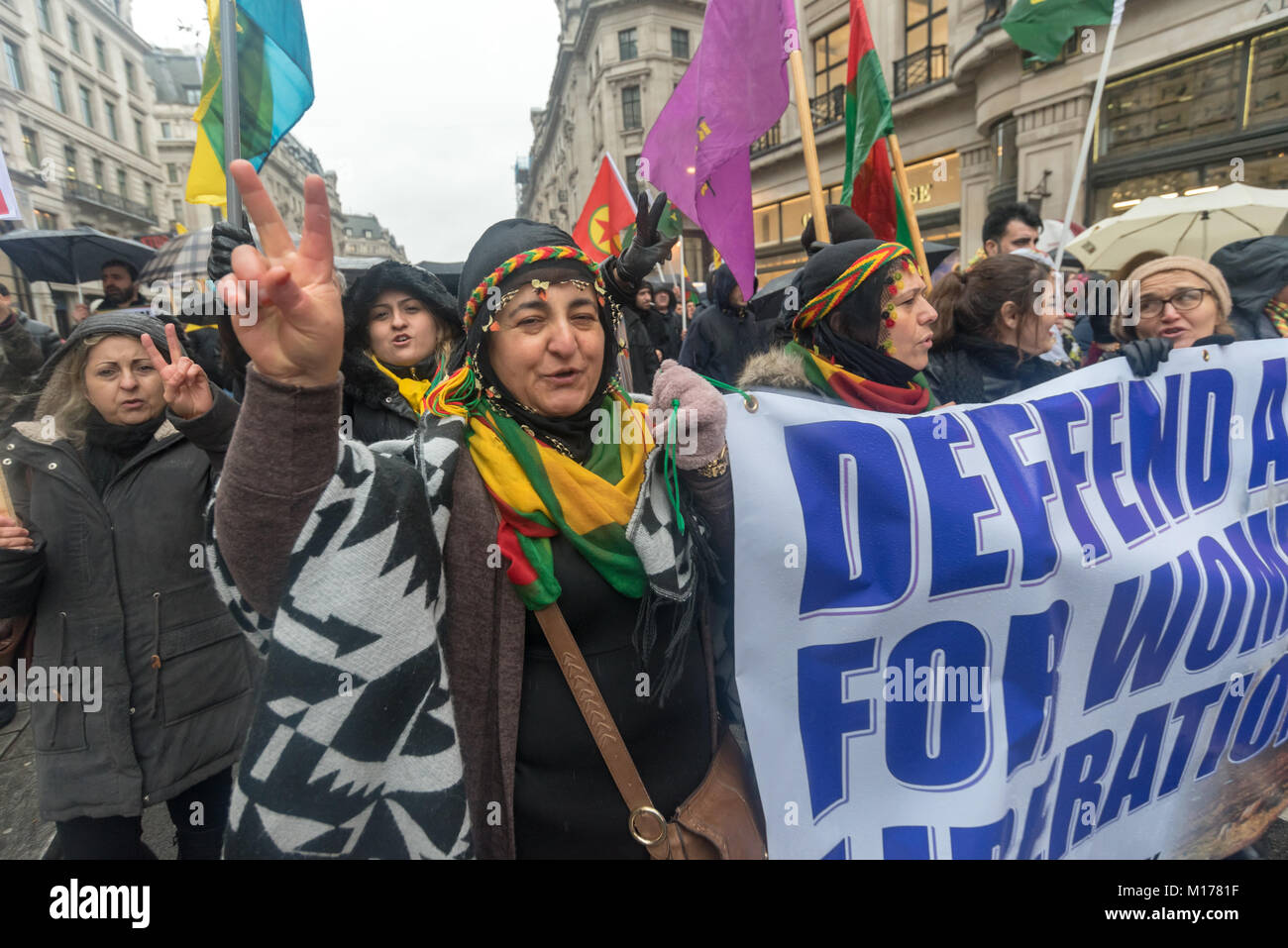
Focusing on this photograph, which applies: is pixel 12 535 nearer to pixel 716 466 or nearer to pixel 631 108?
pixel 716 466

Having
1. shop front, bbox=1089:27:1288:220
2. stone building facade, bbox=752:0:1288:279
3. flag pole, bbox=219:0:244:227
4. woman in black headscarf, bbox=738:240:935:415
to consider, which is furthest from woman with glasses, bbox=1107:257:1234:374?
shop front, bbox=1089:27:1288:220

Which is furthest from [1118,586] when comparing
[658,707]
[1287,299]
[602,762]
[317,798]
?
[1287,299]

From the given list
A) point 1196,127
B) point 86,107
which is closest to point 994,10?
point 1196,127

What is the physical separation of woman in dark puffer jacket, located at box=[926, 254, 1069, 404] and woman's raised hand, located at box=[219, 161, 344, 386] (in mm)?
2596

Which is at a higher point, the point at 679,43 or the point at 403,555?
the point at 679,43

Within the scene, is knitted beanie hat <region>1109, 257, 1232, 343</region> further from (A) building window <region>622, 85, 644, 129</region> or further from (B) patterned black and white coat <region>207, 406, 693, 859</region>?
(A) building window <region>622, 85, 644, 129</region>

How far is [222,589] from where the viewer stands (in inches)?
47.4

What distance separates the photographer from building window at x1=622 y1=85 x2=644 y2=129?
127 feet

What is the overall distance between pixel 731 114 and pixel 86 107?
4936 centimetres

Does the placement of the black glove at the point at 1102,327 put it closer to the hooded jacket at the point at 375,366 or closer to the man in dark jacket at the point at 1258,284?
the man in dark jacket at the point at 1258,284

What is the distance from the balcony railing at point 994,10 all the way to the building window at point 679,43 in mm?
29556

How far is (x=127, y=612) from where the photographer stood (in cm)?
213

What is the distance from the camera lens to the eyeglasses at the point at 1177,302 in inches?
105

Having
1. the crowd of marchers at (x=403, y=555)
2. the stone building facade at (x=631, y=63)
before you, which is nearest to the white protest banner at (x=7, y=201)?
the crowd of marchers at (x=403, y=555)
